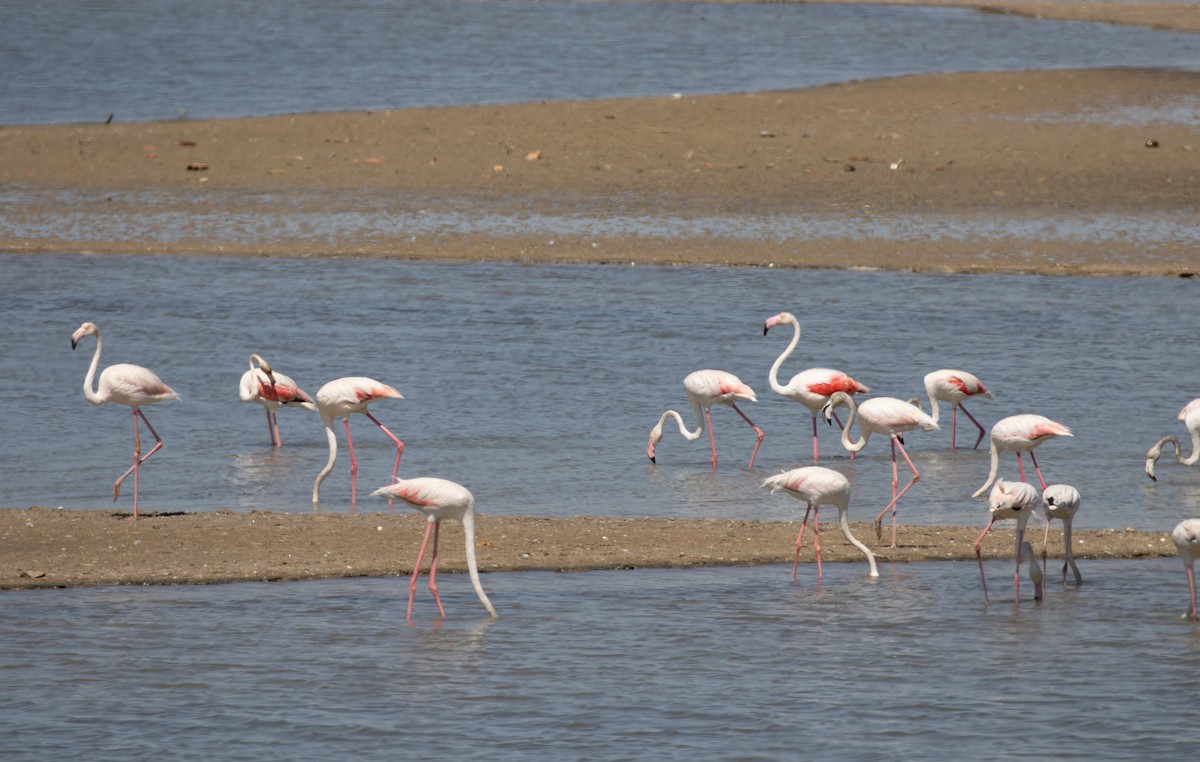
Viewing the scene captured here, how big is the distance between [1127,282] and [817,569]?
836 cm

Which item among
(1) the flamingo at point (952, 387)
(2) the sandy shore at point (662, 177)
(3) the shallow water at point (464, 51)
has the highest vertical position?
(3) the shallow water at point (464, 51)

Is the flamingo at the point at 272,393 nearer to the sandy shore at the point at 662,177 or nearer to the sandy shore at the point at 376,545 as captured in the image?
the sandy shore at the point at 376,545

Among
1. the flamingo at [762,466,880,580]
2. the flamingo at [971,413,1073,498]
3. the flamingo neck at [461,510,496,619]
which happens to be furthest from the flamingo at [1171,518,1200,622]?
the flamingo neck at [461,510,496,619]

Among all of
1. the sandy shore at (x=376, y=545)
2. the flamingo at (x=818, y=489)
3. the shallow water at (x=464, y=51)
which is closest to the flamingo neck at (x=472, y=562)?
the sandy shore at (x=376, y=545)

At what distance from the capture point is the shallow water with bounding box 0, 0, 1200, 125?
1038 inches

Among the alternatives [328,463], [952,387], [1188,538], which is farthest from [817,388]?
[1188,538]

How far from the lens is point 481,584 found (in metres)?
9.05

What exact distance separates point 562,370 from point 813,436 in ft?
7.64

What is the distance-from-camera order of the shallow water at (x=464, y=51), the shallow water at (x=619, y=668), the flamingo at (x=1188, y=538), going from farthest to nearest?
the shallow water at (x=464, y=51) → the flamingo at (x=1188, y=538) → the shallow water at (x=619, y=668)

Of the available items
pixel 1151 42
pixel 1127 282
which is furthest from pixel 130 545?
pixel 1151 42

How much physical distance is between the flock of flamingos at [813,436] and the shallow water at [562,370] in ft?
0.84

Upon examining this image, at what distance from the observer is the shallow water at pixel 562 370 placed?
11.1m

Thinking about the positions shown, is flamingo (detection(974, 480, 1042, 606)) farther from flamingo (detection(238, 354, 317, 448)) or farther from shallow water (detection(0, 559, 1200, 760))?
flamingo (detection(238, 354, 317, 448))

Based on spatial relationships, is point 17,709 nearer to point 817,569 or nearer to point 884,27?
point 817,569
